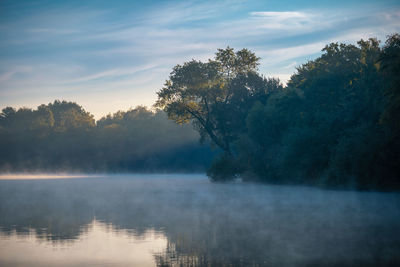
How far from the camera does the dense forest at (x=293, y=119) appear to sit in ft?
100

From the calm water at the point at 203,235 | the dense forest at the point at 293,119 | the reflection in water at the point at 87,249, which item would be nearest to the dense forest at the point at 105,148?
the dense forest at the point at 293,119

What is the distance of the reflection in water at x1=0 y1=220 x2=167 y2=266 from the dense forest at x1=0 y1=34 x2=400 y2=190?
50.6ft

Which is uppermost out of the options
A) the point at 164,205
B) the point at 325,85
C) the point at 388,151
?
→ the point at 325,85

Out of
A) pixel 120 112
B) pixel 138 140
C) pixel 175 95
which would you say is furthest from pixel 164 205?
pixel 120 112

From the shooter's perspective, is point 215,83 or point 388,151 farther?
point 215,83

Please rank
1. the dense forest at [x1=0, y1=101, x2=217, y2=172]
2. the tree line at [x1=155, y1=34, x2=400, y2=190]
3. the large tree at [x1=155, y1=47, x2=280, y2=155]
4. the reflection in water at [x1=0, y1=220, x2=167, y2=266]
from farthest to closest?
the dense forest at [x1=0, y1=101, x2=217, y2=172] → the large tree at [x1=155, y1=47, x2=280, y2=155] → the tree line at [x1=155, y1=34, x2=400, y2=190] → the reflection in water at [x1=0, y1=220, x2=167, y2=266]

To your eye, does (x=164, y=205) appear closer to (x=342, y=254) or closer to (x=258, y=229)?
(x=258, y=229)

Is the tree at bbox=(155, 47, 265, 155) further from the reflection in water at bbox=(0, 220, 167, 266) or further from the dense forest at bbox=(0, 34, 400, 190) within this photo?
the reflection in water at bbox=(0, 220, 167, 266)

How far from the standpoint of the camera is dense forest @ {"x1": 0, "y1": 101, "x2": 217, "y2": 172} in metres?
82.3

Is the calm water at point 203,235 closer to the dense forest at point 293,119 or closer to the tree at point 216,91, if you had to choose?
the dense forest at point 293,119

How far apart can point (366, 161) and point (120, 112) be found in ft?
295

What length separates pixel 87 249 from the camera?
11.8m

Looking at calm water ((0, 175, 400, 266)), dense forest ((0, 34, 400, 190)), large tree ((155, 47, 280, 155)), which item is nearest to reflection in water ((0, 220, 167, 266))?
calm water ((0, 175, 400, 266))

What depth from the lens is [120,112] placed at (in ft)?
378
